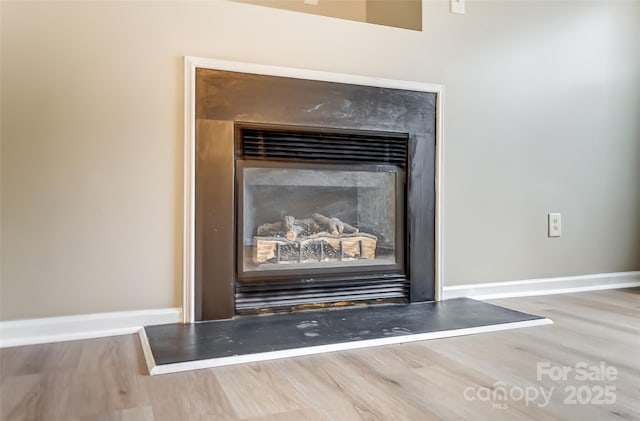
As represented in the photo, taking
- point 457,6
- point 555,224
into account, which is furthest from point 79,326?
point 555,224

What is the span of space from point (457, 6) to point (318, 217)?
3.71 ft

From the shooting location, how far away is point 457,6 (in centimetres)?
204

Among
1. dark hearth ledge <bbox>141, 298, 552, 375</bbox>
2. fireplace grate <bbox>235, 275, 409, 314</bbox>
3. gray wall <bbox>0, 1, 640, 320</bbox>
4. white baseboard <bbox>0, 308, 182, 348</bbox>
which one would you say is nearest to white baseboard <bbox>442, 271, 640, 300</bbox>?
gray wall <bbox>0, 1, 640, 320</bbox>

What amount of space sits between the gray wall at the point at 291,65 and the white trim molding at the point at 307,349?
0.38 meters

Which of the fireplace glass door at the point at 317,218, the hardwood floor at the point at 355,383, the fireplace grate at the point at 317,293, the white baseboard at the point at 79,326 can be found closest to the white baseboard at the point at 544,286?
the fireplace grate at the point at 317,293

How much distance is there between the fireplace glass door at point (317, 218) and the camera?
1.74m

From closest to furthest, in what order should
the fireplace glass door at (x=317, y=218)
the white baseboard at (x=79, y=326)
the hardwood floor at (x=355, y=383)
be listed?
the hardwood floor at (x=355, y=383) < the white baseboard at (x=79, y=326) < the fireplace glass door at (x=317, y=218)

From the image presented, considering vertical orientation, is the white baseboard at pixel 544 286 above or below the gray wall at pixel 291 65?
below

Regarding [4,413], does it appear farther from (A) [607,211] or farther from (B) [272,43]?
(A) [607,211]

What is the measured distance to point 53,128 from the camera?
1454 millimetres

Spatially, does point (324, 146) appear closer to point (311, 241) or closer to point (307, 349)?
point (311, 241)

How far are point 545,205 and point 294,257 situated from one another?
4.18 ft

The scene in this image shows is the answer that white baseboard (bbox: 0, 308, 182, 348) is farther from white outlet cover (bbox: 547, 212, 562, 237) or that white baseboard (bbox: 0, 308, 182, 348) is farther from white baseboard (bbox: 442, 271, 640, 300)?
white outlet cover (bbox: 547, 212, 562, 237)

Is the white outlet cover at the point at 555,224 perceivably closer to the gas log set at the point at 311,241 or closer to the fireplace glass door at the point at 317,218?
the fireplace glass door at the point at 317,218
